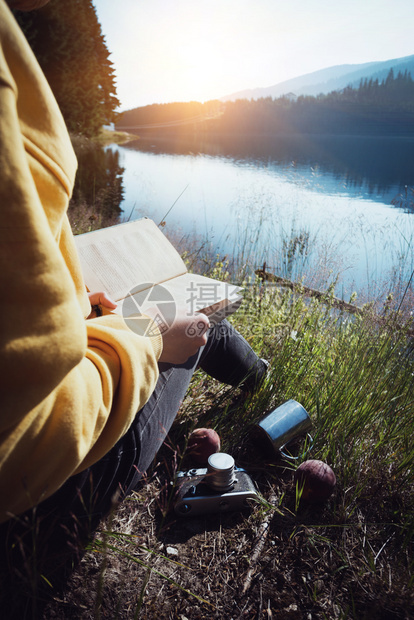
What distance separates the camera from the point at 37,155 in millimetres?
521

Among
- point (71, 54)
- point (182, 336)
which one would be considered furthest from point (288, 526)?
point (71, 54)

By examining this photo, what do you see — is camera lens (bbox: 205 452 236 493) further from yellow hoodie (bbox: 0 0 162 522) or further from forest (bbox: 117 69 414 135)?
forest (bbox: 117 69 414 135)

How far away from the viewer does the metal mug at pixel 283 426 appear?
136cm

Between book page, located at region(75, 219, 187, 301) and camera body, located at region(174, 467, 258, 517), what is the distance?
61 cm

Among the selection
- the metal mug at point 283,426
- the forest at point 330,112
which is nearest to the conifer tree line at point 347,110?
the forest at point 330,112

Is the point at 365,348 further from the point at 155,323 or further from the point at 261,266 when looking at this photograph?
the point at 261,266

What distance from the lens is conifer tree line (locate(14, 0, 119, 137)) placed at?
14.4 metres

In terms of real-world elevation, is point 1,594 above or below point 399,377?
above

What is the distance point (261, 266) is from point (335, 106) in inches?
1153

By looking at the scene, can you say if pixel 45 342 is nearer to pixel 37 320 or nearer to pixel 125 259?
pixel 37 320

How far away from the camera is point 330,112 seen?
94.5 feet

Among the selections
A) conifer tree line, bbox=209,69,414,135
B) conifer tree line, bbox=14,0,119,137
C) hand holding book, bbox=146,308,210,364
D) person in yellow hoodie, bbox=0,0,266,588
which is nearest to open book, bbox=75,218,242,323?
hand holding book, bbox=146,308,210,364

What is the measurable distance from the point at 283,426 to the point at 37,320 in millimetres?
1099

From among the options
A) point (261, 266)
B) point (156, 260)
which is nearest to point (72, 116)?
point (261, 266)
